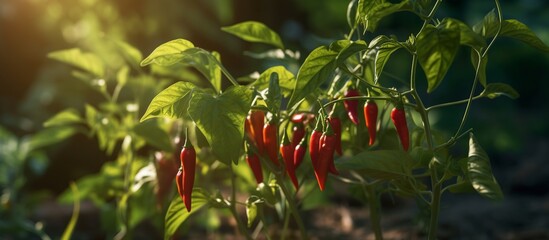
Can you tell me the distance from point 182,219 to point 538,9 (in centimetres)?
695

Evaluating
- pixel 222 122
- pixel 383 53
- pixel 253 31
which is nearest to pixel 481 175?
pixel 383 53

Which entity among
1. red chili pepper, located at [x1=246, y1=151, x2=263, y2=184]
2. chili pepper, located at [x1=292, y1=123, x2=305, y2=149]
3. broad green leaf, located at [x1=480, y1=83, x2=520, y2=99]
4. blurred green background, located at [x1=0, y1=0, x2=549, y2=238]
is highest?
broad green leaf, located at [x1=480, y1=83, x2=520, y2=99]

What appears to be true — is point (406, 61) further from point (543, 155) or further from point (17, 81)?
point (17, 81)

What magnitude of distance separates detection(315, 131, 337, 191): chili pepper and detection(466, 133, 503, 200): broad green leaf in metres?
0.29

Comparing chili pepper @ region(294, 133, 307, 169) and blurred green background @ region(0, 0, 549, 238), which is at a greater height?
chili pepper @ region(294, 133, 307, 169)

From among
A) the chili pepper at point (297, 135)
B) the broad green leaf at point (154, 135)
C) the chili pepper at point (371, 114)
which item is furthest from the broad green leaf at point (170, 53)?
the broad green leaf at point (154, 135)

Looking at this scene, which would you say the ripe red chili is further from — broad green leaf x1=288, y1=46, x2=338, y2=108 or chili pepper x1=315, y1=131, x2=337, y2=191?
broad green leaf x1=288, y1=46, x2=338, y2=108

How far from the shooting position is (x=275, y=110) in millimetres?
1869

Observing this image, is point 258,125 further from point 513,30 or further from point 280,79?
point 513,30

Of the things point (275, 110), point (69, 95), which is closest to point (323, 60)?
point (275, 110)

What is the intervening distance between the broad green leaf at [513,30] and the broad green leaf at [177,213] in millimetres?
832

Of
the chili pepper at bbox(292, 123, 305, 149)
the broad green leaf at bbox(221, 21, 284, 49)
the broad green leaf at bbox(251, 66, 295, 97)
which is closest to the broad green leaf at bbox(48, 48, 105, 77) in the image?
the broad green leaf at bbox(221, 21, 284, 49)

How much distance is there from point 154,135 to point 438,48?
1217mm

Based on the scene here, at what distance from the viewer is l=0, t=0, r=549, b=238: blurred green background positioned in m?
5.92
